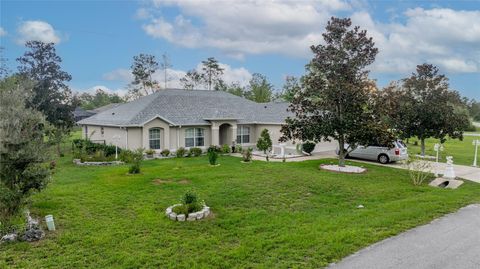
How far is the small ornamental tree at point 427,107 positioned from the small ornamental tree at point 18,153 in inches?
813

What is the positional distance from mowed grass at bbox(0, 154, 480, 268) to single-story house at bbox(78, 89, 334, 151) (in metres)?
7.23

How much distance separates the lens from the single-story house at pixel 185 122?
77.3 ft

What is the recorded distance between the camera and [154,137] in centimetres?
2394

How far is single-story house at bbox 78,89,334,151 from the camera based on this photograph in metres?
23.6

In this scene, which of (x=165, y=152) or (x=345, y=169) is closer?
(x=345, y=169)

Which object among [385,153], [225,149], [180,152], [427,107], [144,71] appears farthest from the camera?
[144,71]

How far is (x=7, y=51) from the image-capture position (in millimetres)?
22125

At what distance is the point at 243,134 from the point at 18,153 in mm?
21325

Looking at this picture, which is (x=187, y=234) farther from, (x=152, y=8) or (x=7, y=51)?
(x=7, y=51)

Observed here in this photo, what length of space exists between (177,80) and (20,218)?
163ft

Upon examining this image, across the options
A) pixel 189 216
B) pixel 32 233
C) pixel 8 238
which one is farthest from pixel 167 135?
pixel 8 238

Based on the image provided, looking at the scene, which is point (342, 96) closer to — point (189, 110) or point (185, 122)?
point (185, 122)

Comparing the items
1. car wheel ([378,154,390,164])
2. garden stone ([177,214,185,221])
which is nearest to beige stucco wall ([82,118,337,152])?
car wheel ([378,154,390,164])

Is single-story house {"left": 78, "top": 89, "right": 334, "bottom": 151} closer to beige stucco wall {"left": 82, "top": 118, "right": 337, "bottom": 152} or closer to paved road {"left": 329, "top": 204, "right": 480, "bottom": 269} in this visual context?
beige stucco wall {"left": 82, "top": 118, "right": 337, "bottom": 152}
